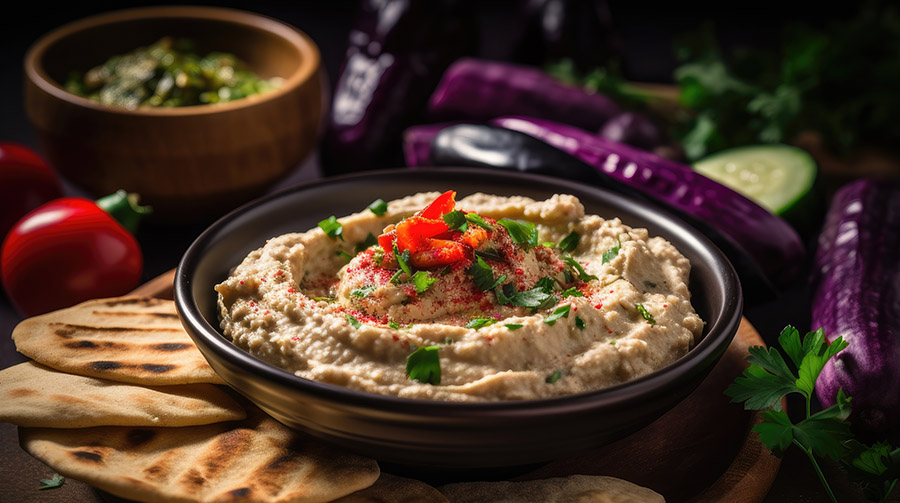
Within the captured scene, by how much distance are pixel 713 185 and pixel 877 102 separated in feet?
6.21

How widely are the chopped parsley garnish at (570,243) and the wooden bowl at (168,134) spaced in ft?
7.99

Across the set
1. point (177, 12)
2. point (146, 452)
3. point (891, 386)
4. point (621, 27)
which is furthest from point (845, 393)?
point (621, 27)

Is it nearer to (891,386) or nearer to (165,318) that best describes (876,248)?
(891,386)

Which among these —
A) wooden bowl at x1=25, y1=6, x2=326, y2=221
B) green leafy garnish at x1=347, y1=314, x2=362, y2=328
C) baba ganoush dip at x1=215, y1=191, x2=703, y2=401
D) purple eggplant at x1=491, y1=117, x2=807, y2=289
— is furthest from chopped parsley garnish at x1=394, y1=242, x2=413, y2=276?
wooden bowl at x1=25, y1=6, x2=326, y2=221

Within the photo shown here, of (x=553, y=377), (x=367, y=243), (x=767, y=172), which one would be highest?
(x=553, y=377)

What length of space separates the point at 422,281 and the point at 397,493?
0.78m

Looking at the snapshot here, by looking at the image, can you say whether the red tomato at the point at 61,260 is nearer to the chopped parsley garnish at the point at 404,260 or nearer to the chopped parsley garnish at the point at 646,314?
the chopped parsley garnish at the point at 404,260

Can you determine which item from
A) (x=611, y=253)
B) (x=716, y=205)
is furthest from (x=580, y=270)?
(x=716, y=205)

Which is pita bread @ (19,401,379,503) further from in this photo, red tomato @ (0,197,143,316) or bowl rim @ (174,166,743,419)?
red tomato @ (0,197,143,316)

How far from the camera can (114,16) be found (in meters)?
6.17

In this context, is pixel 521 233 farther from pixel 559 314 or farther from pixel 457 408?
pixel 457 408

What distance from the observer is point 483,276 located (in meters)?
3.25

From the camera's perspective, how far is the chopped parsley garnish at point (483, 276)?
3248mm

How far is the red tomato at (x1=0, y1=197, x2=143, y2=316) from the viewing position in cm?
436
